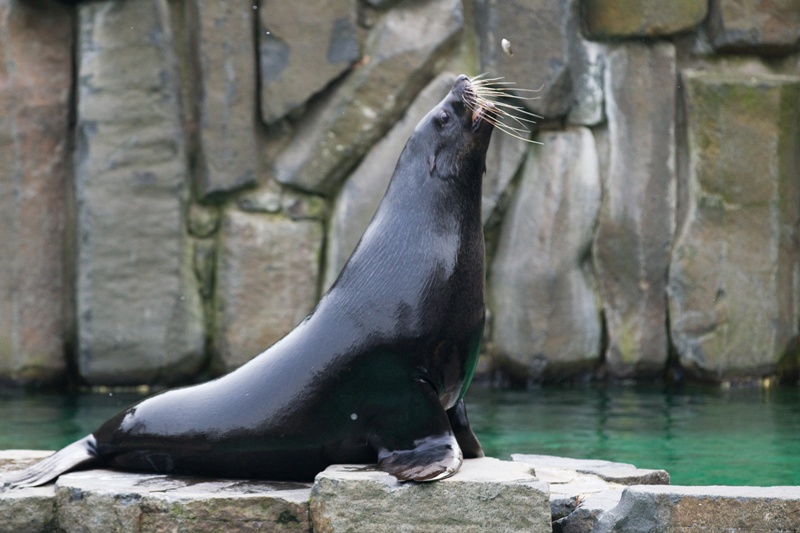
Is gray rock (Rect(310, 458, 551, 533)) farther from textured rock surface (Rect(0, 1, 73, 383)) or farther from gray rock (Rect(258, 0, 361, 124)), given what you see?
textured rock surface (Rect(0, 1, 73, 383))

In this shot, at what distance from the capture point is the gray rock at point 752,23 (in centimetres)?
814

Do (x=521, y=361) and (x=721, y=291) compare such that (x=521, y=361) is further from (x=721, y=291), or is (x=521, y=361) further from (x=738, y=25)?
(x=738, y=25)

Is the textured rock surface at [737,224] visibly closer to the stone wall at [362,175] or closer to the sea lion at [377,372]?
the stone wall at [362,175]

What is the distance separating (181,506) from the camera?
3400 millimetres

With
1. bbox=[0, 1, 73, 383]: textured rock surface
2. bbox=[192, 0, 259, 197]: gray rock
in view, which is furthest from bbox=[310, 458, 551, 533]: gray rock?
bbox=[0, 1, 73, 383]: textured rock surface

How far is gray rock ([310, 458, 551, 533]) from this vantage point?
3260mm

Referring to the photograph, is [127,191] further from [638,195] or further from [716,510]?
[716,510]

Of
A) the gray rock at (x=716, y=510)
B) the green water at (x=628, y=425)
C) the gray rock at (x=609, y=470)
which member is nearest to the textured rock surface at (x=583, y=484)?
the gray rock at (x=609, y=470)

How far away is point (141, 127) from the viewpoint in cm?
780

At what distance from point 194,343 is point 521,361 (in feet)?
7.49

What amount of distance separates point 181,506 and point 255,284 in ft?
15.2

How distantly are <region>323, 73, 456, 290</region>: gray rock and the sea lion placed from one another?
12.9 feet

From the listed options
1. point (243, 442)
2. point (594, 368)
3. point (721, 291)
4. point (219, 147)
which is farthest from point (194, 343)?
point (243, 442)

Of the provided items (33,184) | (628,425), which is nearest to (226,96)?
(33,184)
